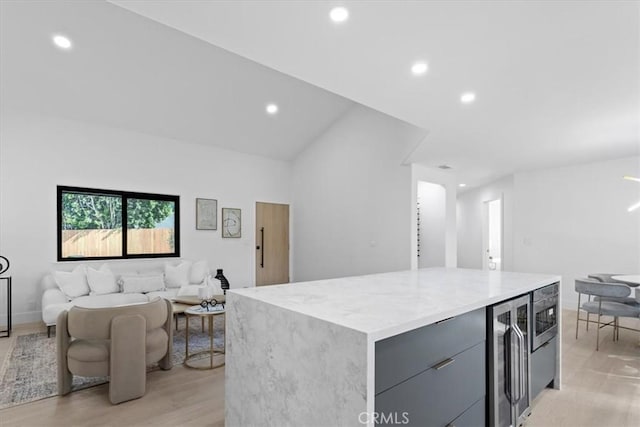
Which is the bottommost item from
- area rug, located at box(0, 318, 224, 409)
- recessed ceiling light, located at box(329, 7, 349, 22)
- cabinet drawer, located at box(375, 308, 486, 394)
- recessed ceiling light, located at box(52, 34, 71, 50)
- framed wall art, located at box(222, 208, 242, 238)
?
area rug, located at box(0, 318, 224, 409)

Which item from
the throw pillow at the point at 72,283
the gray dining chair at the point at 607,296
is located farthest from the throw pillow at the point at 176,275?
the gray dining chair at the point at 607,296

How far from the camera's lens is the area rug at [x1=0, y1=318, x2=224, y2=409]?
109 inches

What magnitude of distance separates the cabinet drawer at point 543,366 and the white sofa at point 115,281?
3.81 meters

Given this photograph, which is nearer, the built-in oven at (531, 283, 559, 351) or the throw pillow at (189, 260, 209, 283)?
the built-in oven at (531, 283, 559, 351)

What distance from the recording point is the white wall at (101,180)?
482 cm

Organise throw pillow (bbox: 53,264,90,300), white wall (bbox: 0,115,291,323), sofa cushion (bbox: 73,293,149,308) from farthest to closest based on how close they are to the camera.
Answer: white wall (bbox: 0,115,291,323) → throw pillow (bbox: 53,264,90,300) → sofa cushion (bbox: 73,293,149,308)

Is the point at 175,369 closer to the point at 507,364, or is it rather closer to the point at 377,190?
the point at 507,364

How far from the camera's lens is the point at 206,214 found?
6.64 metres

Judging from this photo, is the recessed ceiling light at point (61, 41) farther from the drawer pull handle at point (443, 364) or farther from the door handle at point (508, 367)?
the door handle at point (508, 367)

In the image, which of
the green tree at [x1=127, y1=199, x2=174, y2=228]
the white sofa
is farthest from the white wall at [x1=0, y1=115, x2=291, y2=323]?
the white sofa

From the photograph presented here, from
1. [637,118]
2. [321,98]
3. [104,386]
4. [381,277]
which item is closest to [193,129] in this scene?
[321,98]

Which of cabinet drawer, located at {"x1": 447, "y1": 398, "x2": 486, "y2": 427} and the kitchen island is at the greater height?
the kitchen island

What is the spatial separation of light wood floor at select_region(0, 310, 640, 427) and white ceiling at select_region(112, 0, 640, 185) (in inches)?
107

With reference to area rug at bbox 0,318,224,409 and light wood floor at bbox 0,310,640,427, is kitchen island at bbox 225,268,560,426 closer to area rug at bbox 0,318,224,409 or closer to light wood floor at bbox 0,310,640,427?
light wood floor at bbox 0,310,640,427
